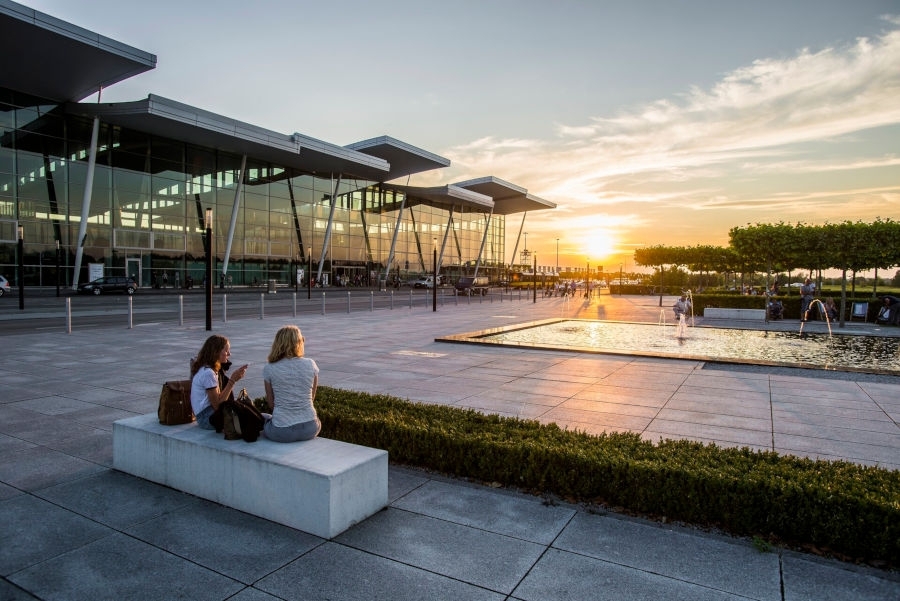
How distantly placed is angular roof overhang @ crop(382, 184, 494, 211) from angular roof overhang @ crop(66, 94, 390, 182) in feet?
33.7

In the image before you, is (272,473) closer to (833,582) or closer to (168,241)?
(833,582)

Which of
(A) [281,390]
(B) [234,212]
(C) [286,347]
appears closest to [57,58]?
(B) [234,212]

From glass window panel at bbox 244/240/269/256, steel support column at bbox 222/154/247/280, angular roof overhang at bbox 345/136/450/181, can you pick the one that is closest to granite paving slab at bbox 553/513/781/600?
steel support column at bbox 222/154/247/280

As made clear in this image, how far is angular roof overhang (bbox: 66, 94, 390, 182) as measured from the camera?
37094mm

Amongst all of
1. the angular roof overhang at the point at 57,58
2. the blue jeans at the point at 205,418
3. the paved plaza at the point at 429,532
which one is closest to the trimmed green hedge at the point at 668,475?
the paved plaza at the point at 429,532

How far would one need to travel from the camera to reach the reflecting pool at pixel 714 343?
13.1 meters

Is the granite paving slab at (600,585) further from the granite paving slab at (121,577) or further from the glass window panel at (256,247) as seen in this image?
the glass window panel at (256,247)

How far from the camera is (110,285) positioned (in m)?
38.3

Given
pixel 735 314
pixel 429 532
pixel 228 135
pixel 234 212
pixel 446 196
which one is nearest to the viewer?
pixel 429 532

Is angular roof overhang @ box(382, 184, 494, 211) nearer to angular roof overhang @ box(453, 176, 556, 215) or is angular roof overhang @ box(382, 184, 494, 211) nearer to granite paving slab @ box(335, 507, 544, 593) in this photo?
angular roof overhang @ box(453, 176, 556, 215)

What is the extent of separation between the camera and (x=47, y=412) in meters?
7.52

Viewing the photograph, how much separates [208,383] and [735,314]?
29197 millimetres

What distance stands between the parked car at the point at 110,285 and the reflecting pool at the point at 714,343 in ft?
104

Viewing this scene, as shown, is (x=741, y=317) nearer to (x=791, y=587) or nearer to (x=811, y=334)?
(x=811, y=334)
